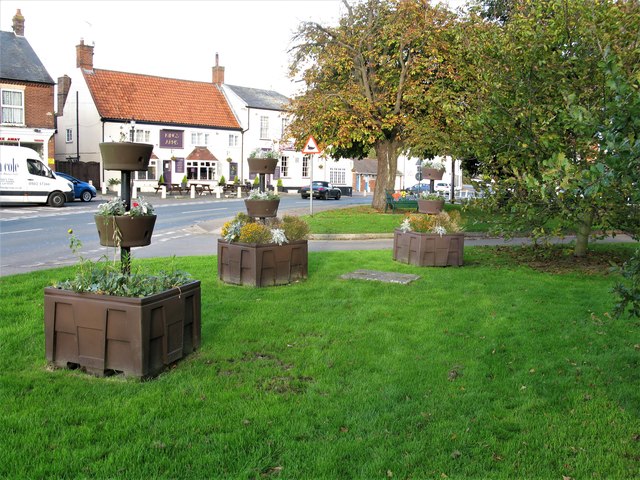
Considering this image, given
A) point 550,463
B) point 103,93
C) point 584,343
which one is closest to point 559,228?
point 584,343

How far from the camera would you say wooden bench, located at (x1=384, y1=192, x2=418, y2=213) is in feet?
88.3

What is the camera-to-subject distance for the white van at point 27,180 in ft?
89.9

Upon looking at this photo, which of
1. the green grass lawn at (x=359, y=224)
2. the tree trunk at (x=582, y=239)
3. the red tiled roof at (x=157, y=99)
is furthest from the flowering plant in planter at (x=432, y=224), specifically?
the red tiled roof at (x=157, y=99)

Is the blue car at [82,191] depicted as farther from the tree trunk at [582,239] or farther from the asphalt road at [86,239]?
the tree trunk at [582,239]

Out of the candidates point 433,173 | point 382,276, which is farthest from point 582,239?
point 433,173

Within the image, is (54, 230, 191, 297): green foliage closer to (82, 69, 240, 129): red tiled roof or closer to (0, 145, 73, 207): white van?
(0, 145, 73, 207): white van

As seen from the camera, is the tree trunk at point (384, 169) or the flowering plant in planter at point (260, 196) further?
the tree trunk at point (384, 169)

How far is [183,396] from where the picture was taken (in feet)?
15.9

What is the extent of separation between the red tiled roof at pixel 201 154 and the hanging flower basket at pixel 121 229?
4727 centimetres

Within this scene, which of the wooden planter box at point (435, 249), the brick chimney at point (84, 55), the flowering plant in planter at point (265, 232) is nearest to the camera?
the flowering plant in planter at point (265, 232)

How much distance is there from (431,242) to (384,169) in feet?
52.2

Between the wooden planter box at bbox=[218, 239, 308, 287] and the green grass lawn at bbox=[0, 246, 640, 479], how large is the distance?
137 cm

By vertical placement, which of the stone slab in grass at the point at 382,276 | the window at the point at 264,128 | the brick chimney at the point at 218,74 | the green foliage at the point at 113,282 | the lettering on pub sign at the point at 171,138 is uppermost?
the brick chimney at the point at 218,74

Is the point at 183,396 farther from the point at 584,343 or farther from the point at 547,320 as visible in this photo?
the point at 547,320
